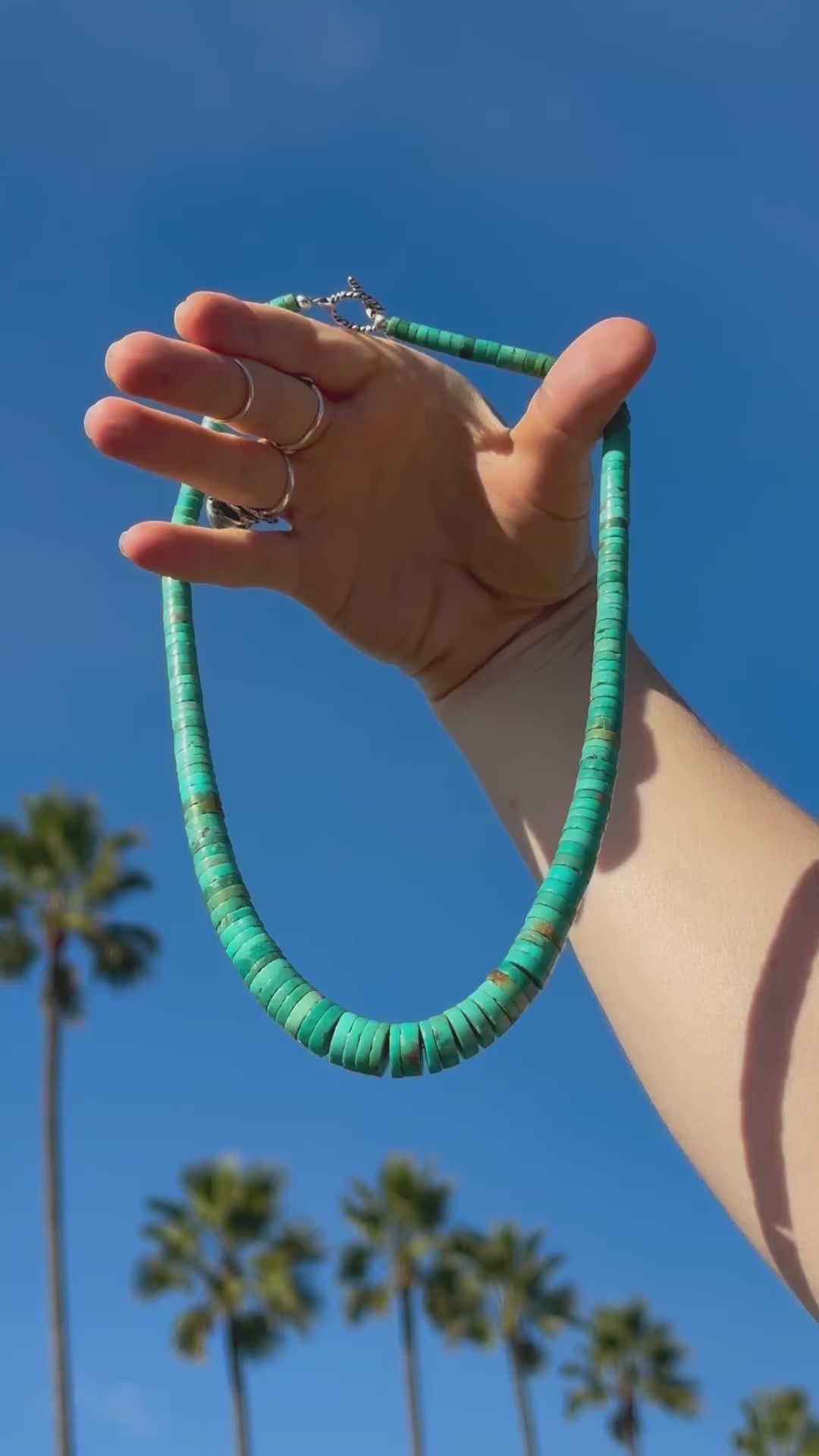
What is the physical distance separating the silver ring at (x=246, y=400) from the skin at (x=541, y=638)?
1cm

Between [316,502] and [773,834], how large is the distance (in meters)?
0.73

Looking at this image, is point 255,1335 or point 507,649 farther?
point 255,1335

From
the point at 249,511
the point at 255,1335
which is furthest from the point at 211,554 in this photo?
the point at 255,1335

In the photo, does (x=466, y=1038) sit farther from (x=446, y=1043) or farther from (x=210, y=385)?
(x=210, y=385)

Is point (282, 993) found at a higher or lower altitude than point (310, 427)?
lower

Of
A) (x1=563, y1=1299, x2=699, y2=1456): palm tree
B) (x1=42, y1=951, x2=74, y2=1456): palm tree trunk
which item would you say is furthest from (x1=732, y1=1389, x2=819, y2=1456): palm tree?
(x1=42, y1=951, x2=74, y2=1456): palm tree trunk

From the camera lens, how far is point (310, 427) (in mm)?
1800

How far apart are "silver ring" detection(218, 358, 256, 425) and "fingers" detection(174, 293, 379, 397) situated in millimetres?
16

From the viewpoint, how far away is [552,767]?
6.05 ft

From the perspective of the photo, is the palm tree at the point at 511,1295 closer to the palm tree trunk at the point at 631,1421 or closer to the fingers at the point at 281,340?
the palm tree trunk at the point at 631,1421

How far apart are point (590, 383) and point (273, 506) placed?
44cm

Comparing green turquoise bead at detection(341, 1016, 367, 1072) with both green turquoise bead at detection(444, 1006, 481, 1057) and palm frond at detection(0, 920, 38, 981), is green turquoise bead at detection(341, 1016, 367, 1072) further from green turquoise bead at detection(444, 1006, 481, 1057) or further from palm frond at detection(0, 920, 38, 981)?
palm frond at detection(0, 920, 38, 981)

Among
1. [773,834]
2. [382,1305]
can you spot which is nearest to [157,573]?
[773,834]

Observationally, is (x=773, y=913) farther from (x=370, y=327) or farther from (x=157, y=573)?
(x=370, y=327)
